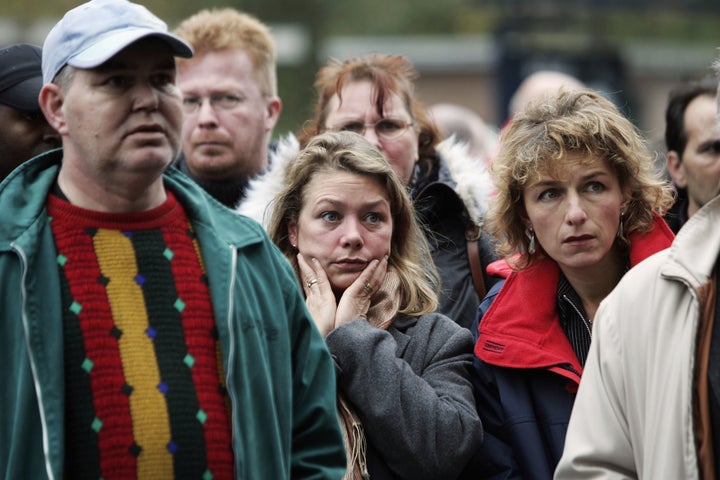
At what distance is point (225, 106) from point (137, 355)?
287cm

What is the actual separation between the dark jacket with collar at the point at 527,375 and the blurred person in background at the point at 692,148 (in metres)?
1.28

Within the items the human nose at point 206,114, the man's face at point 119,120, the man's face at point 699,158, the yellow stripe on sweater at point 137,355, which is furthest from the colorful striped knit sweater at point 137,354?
the man's face at point 699,158

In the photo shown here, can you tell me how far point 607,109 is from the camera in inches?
179

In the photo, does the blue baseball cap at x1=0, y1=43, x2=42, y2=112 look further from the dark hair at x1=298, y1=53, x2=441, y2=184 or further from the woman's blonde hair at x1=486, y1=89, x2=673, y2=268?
the woman's blonde hair at x1=486, y1=89, x2=673, y2=268

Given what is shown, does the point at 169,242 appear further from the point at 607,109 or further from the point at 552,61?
the point at 552,61

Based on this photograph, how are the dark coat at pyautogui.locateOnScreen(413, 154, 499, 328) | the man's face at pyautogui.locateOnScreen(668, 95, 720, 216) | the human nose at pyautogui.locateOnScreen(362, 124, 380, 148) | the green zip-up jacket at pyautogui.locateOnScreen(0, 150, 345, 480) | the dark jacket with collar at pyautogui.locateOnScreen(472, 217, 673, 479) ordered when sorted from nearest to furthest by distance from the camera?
the green zip-up jacket at pyautogui.locateOnScreen(0, 150, 345, 480) → the dark jacket with collar at pyautogui.locateOnScreen(472, 217, 673, 479) → the dark coat at pyautogui.locateOnScreen(413, 154, 499, 328) → the human nose at pyautogui.locateOnScreen(362, 124, 380, 148) → the man's face at pyautogui.locateOnScreen(668, 95, 720, 216)

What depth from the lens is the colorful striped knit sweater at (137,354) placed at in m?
3.11

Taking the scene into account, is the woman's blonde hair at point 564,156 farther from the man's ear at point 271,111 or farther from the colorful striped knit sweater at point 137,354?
the man's ear at point 271,111

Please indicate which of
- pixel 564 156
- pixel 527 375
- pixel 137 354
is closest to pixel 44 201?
pixel 137 354

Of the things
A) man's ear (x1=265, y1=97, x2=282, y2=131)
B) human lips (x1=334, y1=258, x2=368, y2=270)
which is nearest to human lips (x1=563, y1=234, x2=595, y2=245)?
human lips (x1=334, y1=258, x2=368, y2=270)

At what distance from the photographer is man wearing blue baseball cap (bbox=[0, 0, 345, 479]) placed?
3.10 metres

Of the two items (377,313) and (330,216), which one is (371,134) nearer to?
(330,216)

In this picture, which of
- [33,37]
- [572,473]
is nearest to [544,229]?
[572,473]

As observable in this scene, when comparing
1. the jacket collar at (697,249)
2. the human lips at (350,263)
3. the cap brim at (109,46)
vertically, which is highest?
the cap brim at (109,46)
